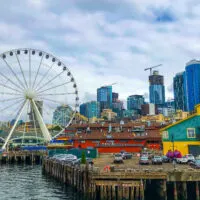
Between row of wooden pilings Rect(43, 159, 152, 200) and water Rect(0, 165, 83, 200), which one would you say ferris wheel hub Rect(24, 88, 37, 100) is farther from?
row of wooden pilings Rect(43, 159, 152, 200)

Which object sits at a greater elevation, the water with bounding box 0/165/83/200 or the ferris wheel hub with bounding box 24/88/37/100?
the ferris wheel hub with bounding box 24/88/37/100

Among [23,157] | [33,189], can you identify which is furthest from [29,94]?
[33,189]

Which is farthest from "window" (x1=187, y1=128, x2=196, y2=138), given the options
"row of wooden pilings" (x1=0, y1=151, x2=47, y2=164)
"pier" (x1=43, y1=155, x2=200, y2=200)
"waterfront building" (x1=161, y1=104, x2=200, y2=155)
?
"row of wooden pilings" (x1=0, y1=151, x2=47, y2=164)

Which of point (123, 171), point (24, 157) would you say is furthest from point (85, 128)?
point (123, 171)

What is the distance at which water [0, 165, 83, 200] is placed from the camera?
4681 cm

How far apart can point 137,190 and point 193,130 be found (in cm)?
2595

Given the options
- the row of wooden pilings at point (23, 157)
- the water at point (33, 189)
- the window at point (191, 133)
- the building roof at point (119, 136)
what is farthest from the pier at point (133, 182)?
the row of wooden pilings at point (23, 157)

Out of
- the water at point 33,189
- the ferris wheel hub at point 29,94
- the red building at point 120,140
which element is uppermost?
the ferris wheel hub at point 29,94

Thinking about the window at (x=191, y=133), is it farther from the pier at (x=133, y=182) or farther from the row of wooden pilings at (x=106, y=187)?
the row of wooden pilings at (x=106, y=187)

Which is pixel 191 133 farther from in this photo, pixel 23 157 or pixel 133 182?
pixel 23 157

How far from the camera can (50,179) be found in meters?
63.5

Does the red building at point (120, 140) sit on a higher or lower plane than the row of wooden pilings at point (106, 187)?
higher

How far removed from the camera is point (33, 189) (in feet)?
174

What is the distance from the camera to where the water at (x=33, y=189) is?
154ft
